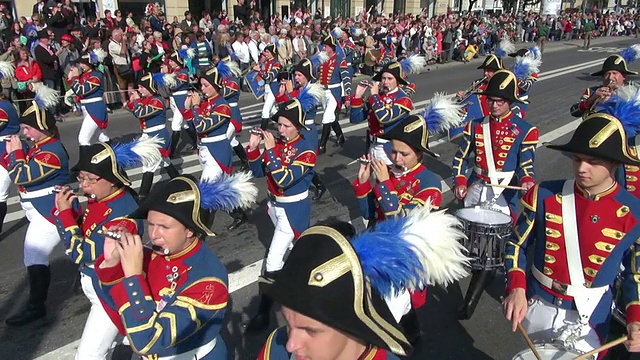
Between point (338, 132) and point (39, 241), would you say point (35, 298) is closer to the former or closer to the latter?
Result: point (39, 241)

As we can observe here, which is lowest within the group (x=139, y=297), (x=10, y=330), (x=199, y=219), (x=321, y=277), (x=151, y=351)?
(x=10, y=330)

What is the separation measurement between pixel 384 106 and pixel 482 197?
2.35 m

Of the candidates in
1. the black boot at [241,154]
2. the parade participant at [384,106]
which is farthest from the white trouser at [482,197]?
the black boot at [241,154]

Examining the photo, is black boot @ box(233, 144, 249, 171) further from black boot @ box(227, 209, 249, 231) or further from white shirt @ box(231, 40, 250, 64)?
white shirt @ box(231, 40, 250, 64)

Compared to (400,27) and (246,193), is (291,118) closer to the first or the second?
(246,193)

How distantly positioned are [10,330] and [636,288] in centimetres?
521

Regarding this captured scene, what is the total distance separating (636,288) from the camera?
313 cm

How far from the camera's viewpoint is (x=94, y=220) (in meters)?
4.03

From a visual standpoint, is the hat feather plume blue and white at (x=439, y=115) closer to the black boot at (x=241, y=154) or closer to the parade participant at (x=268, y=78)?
the black boot at (x=241, y=154)

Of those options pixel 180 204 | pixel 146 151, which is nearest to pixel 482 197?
pixel 146 151

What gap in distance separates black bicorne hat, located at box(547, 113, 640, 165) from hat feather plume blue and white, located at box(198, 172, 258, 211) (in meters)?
2.23

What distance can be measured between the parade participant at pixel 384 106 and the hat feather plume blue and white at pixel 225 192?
372 centimetres

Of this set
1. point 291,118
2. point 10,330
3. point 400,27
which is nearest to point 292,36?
point 400,27

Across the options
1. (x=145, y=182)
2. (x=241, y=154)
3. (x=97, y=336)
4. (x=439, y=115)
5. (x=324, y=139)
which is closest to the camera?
(x=97, y=336)
